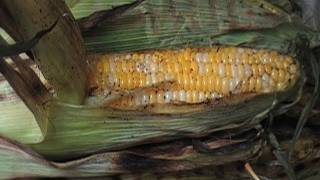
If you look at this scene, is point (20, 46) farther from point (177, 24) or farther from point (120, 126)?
point (177, 24)

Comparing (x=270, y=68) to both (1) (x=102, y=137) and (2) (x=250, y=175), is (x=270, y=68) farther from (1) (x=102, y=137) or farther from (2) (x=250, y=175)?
(1) (x=102, y=137)

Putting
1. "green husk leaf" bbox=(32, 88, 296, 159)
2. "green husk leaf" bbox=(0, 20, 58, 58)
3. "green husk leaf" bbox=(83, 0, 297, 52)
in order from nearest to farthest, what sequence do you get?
"green husk leaf" bbox=(0, 20, 58, 58), "green husk leaf" bbox=(32, 88, 296, 159), "green husk leaf" bbox=(83, 0, 297, 52)

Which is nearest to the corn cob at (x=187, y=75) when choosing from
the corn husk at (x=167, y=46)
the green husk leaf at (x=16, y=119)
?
the corn husk at (x=167, y=46)

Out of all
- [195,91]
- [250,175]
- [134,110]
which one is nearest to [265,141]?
[250,175]

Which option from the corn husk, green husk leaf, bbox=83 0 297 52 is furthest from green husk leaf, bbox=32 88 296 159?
green husk leaf, bbox=83 0 297 52

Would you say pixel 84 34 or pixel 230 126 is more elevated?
pixel 84 34

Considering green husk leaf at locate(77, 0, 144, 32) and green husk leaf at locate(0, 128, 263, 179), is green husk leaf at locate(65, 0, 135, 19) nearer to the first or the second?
green husk leaf at locate(77, 0, 144, 32)

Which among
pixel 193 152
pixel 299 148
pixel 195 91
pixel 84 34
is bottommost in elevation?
pixel 299 148
